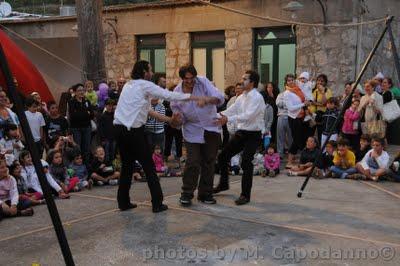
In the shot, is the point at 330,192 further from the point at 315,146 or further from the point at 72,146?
the point at 72,146

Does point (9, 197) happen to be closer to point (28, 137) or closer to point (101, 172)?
point (101, 172)

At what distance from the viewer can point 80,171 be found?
816 centimetres

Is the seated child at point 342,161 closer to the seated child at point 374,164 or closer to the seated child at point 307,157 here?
the seated child at point 374,164

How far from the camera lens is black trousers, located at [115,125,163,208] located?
6.11 metres

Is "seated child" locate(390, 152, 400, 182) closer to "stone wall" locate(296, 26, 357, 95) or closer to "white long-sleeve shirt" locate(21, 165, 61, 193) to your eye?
"stone wall" locate(296, 26, 357, 95)

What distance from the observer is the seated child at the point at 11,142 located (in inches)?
296

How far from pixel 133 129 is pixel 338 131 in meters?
5.14

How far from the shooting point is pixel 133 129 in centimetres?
609

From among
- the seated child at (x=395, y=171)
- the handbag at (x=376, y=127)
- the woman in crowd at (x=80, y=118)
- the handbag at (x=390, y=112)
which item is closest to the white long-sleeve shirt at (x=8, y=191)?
the woman in crowd at (x=80, y=118)

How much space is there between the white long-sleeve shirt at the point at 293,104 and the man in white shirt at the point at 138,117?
411 centimetres

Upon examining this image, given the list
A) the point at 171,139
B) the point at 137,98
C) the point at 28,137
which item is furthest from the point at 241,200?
the point at 171,139

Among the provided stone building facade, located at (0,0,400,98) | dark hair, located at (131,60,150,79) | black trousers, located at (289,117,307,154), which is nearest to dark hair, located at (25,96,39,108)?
dark hair, located at (131,60,150,79)

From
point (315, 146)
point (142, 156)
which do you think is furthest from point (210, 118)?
point (315, 146)

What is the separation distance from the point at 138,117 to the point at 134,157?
488mm
